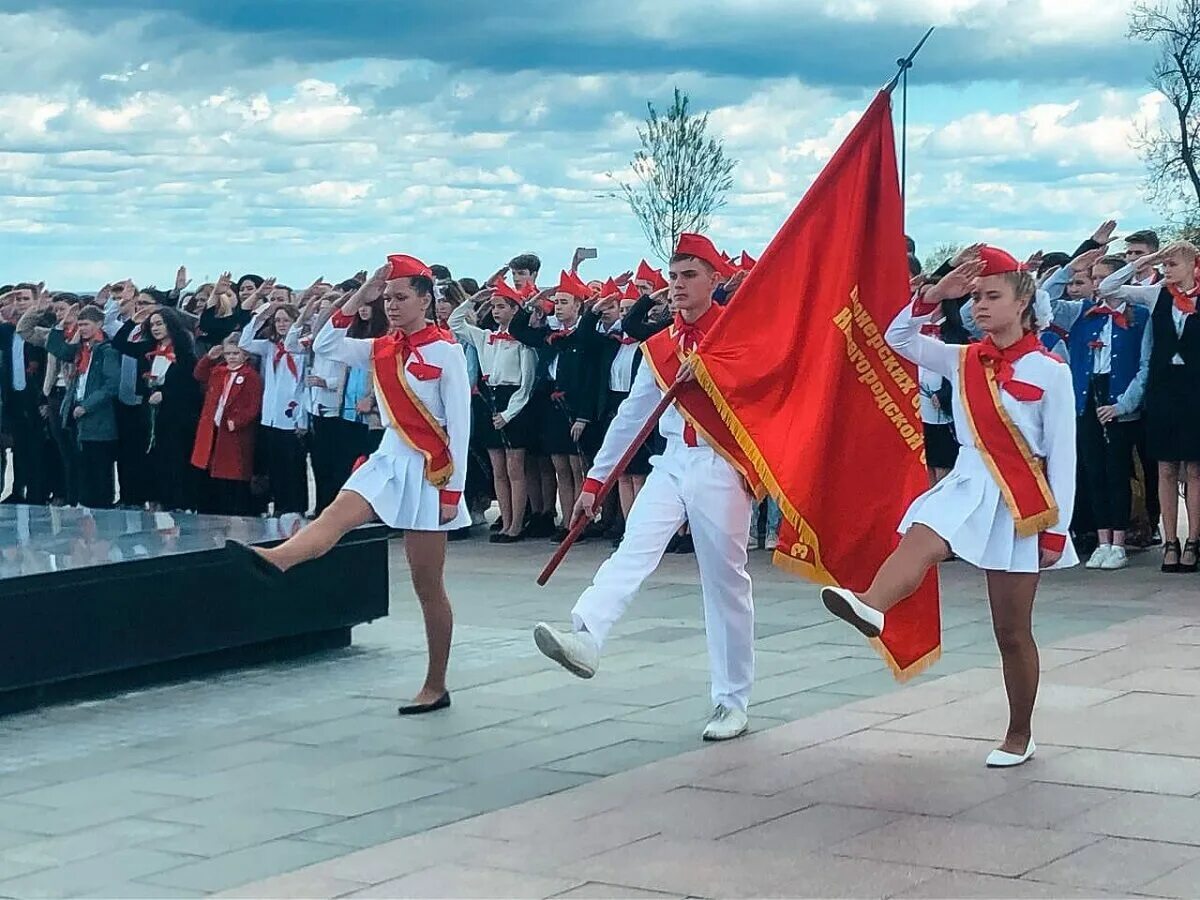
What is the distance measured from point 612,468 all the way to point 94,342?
1059 cm

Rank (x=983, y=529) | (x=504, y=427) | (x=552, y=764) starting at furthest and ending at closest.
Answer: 1. (x=504, y=427)
2. (x=552, y=764)
3. (x=983, y=529)

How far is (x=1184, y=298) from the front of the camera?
12.5 m

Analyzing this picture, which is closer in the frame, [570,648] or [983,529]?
[983,529]

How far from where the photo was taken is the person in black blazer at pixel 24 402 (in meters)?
18.7

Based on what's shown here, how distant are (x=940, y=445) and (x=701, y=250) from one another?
6.25 metres

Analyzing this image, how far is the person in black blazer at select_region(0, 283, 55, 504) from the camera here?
18672 mm

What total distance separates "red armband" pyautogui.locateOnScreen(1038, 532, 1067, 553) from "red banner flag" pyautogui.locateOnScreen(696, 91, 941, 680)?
737mm

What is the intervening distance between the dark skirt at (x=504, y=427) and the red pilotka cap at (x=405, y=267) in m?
6.93

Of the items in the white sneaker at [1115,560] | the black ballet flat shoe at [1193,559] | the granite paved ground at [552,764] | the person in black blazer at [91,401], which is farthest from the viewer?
the person in black blazer at [91,401]

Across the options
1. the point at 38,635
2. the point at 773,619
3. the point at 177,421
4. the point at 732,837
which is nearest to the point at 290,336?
the point at 177,421

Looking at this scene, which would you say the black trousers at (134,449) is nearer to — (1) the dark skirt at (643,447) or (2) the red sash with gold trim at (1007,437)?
(1) the dark skirt at (643,447)

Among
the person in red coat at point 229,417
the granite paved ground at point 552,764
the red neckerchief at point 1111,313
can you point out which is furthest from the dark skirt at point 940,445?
the person in red coat at point 229,417

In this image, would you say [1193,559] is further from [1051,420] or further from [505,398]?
[1051,420]

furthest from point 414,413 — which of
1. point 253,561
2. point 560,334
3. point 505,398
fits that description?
point 505,398
